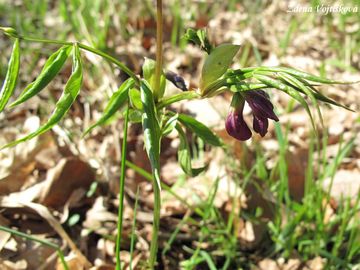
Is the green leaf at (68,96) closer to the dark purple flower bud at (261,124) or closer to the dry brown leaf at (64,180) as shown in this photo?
the dark purple flower bud at (261,124)

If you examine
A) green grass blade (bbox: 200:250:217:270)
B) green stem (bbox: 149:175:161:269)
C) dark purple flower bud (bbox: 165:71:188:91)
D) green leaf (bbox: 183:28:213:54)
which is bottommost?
green grass blade (bbox: 200:250:217:270)

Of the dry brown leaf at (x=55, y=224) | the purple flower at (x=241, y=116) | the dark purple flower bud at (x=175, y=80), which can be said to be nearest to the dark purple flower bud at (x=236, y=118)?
the purple flower at (x=241, y=116)

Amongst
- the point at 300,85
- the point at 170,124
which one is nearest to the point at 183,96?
the point at 170,124

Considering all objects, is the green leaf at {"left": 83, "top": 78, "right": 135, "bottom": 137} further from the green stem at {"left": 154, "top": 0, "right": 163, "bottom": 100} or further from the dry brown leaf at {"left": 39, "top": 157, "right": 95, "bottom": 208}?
the dry brown leaf at {"left": 39, "top": 157, "right": 95, "bottom": 208}

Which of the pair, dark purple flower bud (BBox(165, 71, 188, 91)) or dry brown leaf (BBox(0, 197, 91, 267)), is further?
dry brown leaf (BBox(0, 197, 91, 267))

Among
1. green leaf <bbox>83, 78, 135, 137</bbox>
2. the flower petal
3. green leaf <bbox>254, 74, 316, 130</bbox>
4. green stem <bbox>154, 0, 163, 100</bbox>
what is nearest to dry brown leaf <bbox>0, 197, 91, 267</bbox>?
green leaf <bbox>83, 78, 135, 137</bbox>

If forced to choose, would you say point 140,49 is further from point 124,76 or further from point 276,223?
point 276,223

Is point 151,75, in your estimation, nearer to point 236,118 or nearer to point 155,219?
point 236,118
